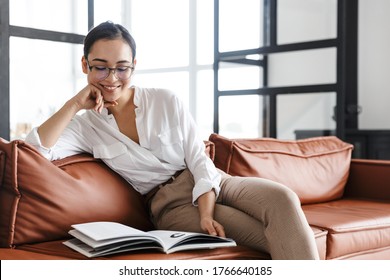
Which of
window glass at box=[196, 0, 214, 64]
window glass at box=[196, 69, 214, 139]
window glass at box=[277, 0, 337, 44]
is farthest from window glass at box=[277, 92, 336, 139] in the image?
window glass at box=[196, 0, 214, 64]

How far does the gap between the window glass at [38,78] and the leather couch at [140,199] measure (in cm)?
135

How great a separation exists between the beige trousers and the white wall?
11.5 feet

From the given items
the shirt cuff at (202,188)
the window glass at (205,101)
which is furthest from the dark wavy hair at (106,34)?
the window glass at (205,101)

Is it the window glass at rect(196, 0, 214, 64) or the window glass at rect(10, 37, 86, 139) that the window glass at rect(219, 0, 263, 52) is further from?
the window glass at rect(196, 0, 214, 64)

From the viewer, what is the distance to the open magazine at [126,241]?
1644mm

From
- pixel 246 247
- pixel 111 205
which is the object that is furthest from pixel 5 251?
pixel 246 247

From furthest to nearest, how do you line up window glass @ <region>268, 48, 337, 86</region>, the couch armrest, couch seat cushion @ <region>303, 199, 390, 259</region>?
window glass @ <region>268, 48, 337, 86</region>
the couch armrest
couch seat cushion @ <region>303, 199, 390, 259</region>

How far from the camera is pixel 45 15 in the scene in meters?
3.87

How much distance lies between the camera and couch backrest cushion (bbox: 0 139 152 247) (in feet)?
6.05

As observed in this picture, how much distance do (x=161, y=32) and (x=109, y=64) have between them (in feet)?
17.5

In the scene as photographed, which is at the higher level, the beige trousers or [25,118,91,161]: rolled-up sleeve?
[25,118,91,161]: rolled-up sleeve

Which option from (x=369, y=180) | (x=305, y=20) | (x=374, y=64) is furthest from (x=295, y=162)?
(x=374, y=64)

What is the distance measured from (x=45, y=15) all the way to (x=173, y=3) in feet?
11.3

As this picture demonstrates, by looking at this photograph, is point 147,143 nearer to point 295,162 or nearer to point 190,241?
point 190,241
